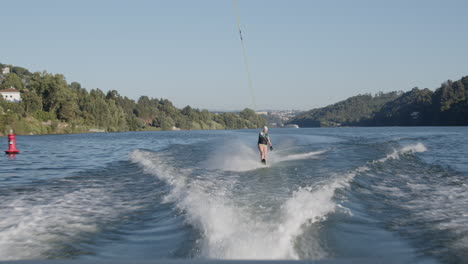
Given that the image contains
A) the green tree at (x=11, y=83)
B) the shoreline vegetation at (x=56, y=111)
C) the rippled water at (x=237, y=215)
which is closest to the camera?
the rippled water at (x=237, y=215)

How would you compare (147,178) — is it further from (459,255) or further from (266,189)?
(459,255)

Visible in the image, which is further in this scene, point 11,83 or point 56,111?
point 11,83

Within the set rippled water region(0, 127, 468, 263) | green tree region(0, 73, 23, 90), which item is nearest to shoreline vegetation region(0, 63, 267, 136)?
green tree region(0, 73, 23, 90)

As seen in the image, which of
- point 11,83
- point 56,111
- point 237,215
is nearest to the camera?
point 237,215

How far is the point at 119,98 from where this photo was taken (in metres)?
162

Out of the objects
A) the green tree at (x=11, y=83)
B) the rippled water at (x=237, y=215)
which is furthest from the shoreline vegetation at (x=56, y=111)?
the rippled water at (x=237, y=215)

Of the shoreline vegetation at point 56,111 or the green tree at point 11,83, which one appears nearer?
the shoreline vegetation at point 56,111

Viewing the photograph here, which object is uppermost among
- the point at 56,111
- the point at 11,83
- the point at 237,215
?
the point at 11,83

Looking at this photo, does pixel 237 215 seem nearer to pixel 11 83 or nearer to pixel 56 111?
pixel 56 111

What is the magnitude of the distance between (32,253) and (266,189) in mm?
6018

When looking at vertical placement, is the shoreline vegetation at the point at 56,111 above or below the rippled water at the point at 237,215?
above

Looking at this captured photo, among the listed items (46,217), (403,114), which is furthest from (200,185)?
(403,114)

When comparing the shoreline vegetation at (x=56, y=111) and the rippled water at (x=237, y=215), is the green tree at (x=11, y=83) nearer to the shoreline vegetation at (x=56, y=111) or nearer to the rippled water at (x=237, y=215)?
the shoreline vegetation at (x=56, y=111)

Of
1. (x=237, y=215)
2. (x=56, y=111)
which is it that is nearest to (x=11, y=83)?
(x=56, y=111)
